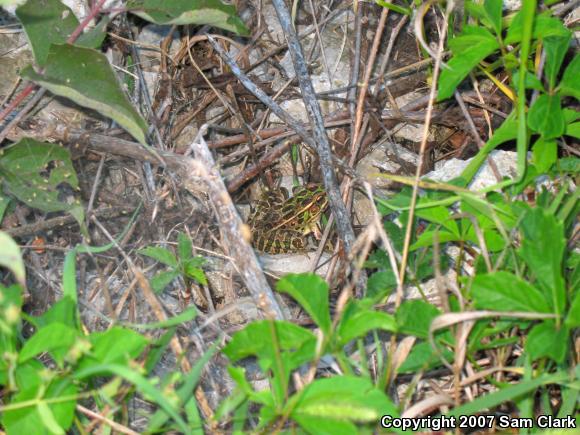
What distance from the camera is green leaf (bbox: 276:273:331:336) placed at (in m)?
1.98

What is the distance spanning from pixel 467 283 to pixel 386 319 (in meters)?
→ 0.57

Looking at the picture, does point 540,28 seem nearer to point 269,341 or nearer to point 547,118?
point 547,118

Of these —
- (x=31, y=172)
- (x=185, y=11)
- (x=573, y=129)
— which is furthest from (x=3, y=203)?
(x=573, y=129)

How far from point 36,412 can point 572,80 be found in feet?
7.28

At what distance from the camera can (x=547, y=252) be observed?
2039mm

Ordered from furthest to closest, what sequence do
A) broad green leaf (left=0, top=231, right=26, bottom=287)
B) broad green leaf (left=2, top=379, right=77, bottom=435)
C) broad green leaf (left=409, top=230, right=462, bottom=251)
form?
broad green leaf (left=409, top=230, right=462, bottom=251) → broad green leaf (left=2, top=379, right=77, bottom=435) → broad green leaf (left=0, top=231, right=26, bottom=287)

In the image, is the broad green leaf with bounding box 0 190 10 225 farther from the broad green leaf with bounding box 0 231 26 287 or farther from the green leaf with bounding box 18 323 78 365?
the broad green leaf with bounding box 0 231 26 287

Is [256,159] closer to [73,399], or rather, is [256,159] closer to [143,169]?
[143,169]

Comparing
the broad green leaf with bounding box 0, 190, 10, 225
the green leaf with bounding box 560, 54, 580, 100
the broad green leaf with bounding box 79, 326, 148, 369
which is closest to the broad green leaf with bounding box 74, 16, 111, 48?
the broad green leaf with bounding box 0, 190, 10, 225

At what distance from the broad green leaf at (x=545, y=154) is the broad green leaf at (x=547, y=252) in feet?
2.40

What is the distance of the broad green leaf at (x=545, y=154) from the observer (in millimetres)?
2768

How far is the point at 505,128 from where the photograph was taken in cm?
268

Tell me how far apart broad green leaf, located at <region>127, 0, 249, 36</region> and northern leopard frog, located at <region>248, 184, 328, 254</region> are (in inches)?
48.2

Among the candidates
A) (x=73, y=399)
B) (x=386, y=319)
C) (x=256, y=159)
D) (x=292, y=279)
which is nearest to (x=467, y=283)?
(x=386, y=319)
